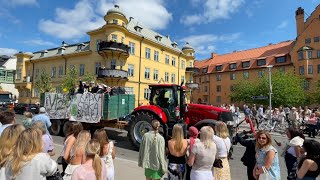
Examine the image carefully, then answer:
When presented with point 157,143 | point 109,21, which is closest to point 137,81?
point 109,21

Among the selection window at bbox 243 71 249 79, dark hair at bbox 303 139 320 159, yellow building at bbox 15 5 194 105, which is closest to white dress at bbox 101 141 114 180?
dark hair at bbox 303 139 320 159

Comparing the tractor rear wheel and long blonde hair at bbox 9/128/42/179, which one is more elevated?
long blonde hair at bbox 9/128/42/179

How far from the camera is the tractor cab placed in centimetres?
1044

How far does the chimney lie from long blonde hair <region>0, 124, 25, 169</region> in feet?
190

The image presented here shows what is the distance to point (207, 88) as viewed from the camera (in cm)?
6594

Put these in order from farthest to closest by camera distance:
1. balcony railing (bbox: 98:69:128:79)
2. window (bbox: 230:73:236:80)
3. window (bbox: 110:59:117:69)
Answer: window (bbox: 230:73:236:80), window (bbox: 110:59:117:69), balcony railing (bbox: 98:69:128:79)

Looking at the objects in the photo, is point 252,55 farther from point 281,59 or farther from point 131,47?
point 131,47

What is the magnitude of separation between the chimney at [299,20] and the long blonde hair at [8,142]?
190 ft

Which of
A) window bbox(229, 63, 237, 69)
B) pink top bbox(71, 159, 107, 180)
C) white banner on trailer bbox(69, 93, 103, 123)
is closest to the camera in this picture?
pink top bbox(71, 159, 107, 180)

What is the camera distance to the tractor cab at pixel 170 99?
34.2 ft

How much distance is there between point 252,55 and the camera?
58719mm

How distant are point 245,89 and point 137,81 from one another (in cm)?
1891

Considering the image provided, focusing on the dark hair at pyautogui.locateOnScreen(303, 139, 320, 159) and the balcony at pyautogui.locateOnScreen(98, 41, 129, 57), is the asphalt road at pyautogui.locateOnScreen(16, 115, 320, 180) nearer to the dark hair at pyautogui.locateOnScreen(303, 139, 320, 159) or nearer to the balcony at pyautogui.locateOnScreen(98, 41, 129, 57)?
the dark hair at pyautogui.locateOnScreen(303, 139, 320, 159)

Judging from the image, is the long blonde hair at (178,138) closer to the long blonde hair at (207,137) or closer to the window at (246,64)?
the long blonde hair at (207,137)
